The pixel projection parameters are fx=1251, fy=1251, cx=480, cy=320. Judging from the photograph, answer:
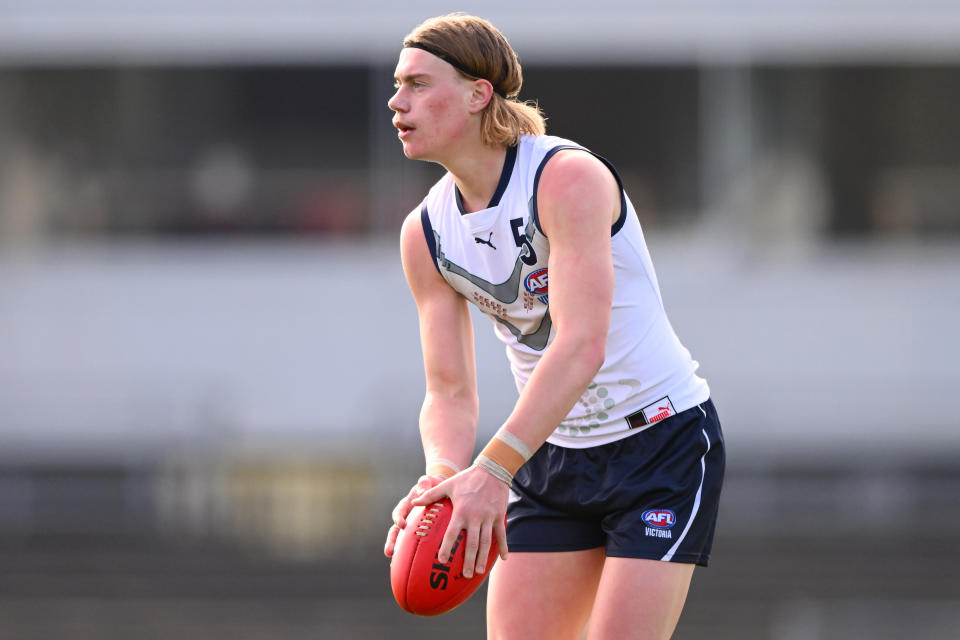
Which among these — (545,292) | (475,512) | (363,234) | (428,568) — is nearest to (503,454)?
(475,512)

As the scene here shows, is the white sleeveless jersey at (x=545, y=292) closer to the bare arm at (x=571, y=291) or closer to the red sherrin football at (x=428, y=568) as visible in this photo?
the bare arm at (x=571, y=291)

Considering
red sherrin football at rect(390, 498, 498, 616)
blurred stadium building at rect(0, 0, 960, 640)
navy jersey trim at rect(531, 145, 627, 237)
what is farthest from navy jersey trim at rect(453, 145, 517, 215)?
blurred stadium building at rect(0, 0, 960, 640)

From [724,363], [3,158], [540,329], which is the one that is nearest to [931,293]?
[724,363]

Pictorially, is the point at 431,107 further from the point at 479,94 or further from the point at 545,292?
the point at 545,292

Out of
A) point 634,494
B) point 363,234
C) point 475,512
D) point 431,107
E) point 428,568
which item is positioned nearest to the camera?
point 475,512

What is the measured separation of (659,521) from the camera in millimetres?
3607

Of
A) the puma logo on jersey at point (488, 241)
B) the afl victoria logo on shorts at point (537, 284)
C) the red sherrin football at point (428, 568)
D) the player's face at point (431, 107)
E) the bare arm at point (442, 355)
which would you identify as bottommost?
the red sherrin football at point (428, 568)

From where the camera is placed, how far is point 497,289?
12.0ft

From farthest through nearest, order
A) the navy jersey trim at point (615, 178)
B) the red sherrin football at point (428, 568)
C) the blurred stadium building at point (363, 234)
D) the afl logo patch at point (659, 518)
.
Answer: the blurred stadium building at point (363, 234) < the afl logo patch at point (659, 518) < the navy jersey trim at point (615, 178) < the red sherrin football at point (428, 568)

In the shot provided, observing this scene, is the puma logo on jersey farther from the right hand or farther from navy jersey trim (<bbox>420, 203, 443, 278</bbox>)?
the right hand

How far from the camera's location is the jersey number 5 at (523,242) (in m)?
3.55

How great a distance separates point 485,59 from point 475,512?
128 cm

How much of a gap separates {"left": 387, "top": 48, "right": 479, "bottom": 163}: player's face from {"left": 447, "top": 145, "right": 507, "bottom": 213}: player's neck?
8 cm

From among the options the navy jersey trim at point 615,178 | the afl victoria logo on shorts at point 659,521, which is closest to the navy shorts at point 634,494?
the afl victoria logo on shorts at point 659,521
